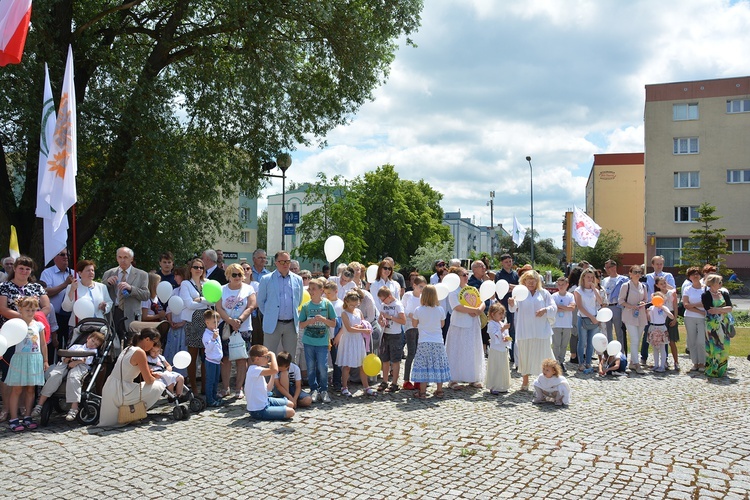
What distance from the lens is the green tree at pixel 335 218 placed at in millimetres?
41125

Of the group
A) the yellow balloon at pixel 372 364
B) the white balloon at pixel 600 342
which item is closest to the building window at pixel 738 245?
the white balloon at pixel 600 342

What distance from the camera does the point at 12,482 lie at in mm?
5340

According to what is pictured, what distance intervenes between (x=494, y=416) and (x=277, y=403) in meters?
2.69

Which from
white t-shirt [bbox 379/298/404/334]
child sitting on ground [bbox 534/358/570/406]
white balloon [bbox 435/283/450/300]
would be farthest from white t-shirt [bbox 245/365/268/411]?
child sitting on ground [bbox 534/358/570/406]

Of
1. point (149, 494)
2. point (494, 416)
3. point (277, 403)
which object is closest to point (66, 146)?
point (277, 403)

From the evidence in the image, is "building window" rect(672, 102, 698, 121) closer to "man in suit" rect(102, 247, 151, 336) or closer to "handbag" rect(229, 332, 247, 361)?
"handbag" rect(229, 332, 247, 361)

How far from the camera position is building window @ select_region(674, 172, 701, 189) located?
4844 centimetres

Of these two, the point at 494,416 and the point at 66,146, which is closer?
the point at 494,416

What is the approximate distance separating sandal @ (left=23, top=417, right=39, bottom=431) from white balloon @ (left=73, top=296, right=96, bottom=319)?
4.92 feet

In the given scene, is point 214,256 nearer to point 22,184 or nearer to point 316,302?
point 316,302

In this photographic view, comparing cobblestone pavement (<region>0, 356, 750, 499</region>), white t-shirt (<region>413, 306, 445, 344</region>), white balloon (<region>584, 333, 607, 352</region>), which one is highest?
white t-shirt (<region>413, 306, 445, 344</region>)

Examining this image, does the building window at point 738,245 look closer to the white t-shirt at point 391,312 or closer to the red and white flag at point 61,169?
the white t-shirt at point 391,312

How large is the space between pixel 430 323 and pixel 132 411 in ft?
13.8

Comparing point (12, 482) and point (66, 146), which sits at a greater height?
point (66, 146)
